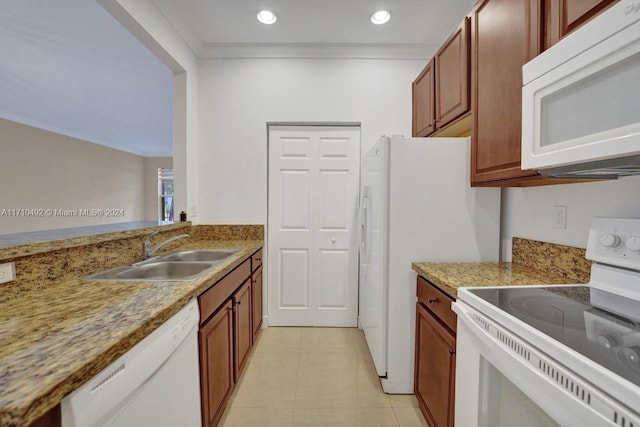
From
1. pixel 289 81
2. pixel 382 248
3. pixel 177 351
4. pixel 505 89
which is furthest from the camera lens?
pixel 289 81

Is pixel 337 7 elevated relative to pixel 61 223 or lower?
elevated

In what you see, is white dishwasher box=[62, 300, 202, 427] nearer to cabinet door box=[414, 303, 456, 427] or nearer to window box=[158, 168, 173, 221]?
cabinet door box=[414, 303, 456, 427]

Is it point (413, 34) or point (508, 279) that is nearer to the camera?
point (508, 279)

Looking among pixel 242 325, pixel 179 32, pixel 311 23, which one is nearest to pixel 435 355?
pixel 242 325

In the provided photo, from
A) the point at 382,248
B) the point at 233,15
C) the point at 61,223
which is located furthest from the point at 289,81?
the point at 61,223

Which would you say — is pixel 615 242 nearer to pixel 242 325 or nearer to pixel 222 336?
pixel 222 336

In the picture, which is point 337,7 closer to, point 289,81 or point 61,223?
point 289,81

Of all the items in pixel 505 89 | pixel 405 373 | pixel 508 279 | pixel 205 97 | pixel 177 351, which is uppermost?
pixel 205 97

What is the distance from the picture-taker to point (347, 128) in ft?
8.70

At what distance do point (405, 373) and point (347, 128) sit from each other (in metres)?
2.10

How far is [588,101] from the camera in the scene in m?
0.78

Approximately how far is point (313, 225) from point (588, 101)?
2115 millimetres

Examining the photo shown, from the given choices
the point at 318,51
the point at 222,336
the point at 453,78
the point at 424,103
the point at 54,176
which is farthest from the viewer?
the point at 54,176

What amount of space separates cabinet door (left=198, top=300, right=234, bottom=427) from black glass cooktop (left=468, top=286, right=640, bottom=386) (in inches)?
47.6
